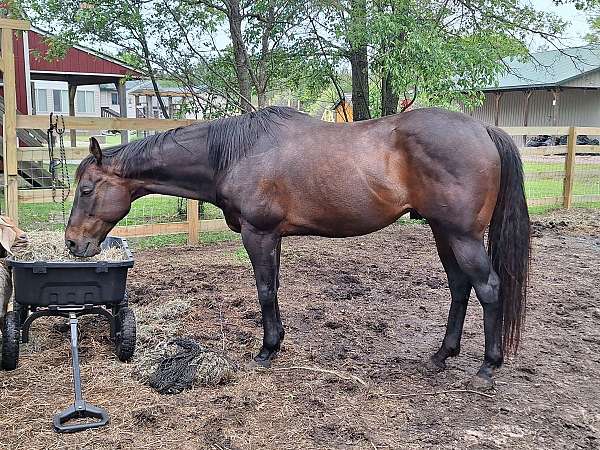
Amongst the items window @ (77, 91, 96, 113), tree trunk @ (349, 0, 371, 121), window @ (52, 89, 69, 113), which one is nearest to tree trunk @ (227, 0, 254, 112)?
tree trunk @ (349, 0, 371, 121)

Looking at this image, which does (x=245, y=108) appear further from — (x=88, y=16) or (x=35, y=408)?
(x=35, y=408)

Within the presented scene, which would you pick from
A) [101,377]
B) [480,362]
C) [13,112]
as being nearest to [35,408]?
[101,377]

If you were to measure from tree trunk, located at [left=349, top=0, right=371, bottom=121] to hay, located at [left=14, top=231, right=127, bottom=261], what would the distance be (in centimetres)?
387

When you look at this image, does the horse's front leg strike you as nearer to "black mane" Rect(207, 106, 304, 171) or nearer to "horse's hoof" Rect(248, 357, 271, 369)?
"horse's hoof" Rect(248, 357, 271, 369)

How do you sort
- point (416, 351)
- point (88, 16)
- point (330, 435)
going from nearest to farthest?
point (330, 435) < point (416, 351) < point (88, 16)

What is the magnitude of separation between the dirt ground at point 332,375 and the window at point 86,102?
27.4m

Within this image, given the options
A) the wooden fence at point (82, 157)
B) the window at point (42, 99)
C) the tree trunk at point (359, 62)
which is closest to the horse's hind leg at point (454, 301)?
the tree trunk at point (359, 62)

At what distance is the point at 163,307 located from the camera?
4516mm

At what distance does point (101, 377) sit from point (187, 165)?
1338mm

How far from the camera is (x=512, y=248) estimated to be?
10.6ft

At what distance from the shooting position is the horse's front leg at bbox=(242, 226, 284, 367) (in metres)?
3.40

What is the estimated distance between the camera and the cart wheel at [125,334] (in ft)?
11.1

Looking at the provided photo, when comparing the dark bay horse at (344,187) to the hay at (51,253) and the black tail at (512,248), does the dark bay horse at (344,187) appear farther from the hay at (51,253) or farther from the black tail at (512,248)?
the hay at (51,253)

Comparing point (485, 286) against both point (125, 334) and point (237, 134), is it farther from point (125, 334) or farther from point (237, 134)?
point (125, 334)
